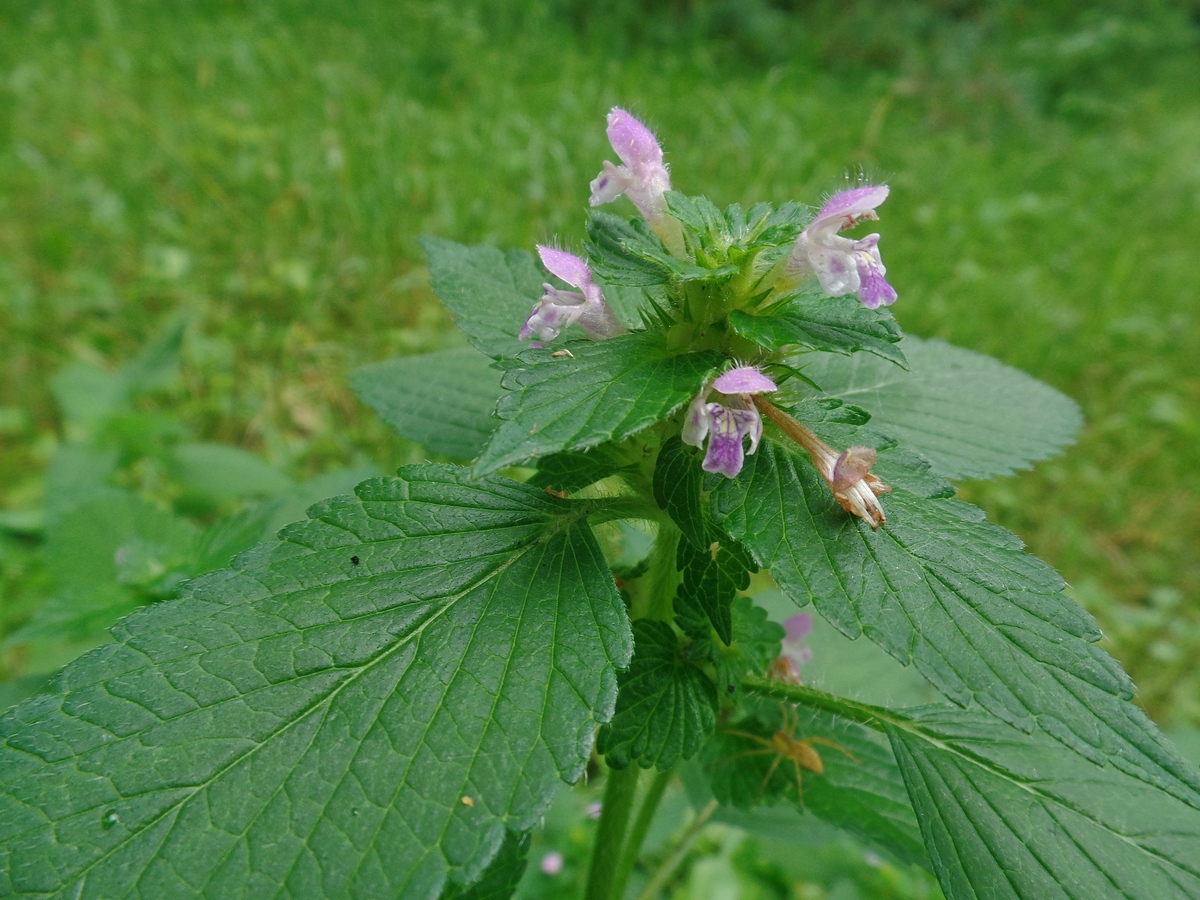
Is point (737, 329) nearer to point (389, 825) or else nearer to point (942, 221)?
point (389, 825)

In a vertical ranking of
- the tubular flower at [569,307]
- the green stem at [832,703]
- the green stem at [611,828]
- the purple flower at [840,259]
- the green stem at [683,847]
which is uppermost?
the purple flower at [840,259]

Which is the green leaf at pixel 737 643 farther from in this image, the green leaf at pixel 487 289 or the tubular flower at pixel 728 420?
the green leaf at pixel 487 289

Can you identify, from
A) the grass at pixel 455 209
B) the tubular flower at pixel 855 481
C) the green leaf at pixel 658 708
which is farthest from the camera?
the grass at pixel 455 209

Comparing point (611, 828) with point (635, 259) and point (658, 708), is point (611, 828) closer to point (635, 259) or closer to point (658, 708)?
point (658, 708)

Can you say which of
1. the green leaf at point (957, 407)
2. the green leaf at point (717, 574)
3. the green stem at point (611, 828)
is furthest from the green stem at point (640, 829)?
the green leaf at point (957, 407)

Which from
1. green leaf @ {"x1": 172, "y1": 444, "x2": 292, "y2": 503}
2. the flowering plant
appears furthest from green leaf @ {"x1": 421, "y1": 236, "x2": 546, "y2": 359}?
green leaf @ {"x1": 172, "y1": 444, "x2": 292, "y2": 503}

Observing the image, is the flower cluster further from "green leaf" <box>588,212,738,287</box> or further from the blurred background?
the blurred background
